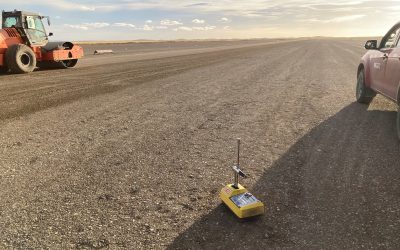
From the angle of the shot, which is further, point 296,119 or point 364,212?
point 296,119

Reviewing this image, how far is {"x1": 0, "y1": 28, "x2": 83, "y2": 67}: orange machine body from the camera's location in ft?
48.0

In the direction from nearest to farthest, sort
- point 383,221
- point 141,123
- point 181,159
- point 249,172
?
point 383,221 → point 249,172 → point 181,159 → point 141,123

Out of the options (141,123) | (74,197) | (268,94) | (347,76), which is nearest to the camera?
(74,197)

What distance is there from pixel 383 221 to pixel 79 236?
2.91 m

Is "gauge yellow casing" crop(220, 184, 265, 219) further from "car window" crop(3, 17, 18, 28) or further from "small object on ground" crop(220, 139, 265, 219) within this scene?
"car window" crop(3, 17, 18, 28)

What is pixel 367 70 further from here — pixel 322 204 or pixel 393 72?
pixel 322 204

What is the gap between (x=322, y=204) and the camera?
12.2ft

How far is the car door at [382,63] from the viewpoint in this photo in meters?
6.76

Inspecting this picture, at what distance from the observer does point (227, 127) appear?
6688 mm

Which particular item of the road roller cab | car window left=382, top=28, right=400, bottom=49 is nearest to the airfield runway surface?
car window left=382, top=28, right=400, bottom=49

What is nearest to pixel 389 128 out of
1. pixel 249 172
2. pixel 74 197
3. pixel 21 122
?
pixel 249 172

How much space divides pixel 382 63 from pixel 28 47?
46.4ft

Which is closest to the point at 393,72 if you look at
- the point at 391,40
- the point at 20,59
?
the point at 391,40

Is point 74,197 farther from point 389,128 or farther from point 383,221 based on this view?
point 389,128
